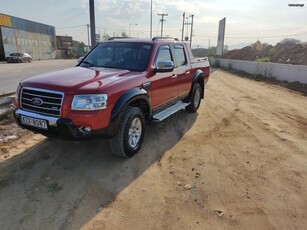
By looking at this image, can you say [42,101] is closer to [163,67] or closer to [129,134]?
[129,134]

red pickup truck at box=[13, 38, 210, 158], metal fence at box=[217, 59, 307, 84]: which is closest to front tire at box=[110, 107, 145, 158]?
red pickup truck at box=[13, 38, 210, 158]

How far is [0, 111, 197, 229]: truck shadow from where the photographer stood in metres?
3.12

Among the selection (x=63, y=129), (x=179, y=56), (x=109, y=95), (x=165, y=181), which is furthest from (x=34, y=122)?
(x=179, y=56)

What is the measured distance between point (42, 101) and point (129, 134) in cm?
141

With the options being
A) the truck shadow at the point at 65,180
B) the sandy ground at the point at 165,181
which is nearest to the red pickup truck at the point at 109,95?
the truck shadow at the point at 65,180

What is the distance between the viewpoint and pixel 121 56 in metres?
5.36

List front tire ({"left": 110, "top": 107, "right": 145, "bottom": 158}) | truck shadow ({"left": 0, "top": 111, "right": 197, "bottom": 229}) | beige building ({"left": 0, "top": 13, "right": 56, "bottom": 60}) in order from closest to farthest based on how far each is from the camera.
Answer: truck shadow ({"left": 0, "top": 111, "right": 197, "bottom": 229}) → front tire ({"left": 110, "top": 107, "right": 145, "bottom": 158}) → beige building ({"left": 0, "top": 13, "right": 56, "bottom": 60})

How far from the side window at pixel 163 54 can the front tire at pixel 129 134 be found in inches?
48.2

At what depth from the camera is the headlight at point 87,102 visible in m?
3.79

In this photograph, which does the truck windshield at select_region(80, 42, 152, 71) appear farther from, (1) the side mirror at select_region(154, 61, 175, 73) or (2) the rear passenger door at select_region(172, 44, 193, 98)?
(2) the rear passenger door at select_region(172, 44, 193, 98)

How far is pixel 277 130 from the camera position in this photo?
6.36 meters

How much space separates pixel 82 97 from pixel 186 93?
148 inches

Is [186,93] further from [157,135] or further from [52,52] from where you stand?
[52,52]

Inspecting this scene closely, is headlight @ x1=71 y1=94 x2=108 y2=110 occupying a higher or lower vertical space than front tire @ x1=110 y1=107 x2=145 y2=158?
higher
